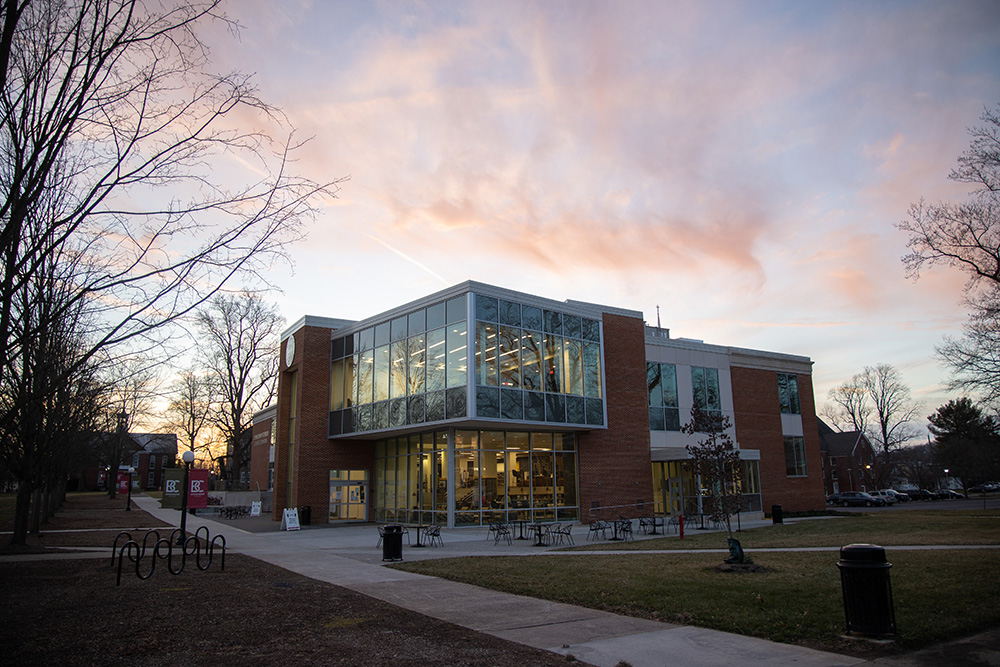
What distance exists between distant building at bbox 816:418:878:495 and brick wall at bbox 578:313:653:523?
60.1 meters

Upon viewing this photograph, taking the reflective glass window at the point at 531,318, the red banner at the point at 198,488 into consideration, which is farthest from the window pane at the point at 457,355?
the red banner at the point at 198,488

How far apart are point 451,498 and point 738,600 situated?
1737cm

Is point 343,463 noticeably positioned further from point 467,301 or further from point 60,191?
point 60,191

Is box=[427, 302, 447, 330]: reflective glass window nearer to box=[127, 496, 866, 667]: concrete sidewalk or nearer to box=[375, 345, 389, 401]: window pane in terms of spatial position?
box=[375, 345, 389, 401]: window pane

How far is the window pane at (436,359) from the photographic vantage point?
25.7 m

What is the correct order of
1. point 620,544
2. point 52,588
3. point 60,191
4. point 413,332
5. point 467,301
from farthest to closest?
point 413,332 < point 467,301 < point 620,544 < point 52,588 < point 60,191

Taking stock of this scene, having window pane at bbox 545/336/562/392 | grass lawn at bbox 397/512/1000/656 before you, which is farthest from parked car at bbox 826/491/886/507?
grass lawn at bbox 397/512/1000/656

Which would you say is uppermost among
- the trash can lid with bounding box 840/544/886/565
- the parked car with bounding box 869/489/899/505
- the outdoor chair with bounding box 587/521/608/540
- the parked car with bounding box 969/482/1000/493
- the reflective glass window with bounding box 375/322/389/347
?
the reflective glass window with bounding box 375/322/389/347

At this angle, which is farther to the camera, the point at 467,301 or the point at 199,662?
the point at 467,301

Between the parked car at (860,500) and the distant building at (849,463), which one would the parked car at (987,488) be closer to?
the distant building at (849,463)

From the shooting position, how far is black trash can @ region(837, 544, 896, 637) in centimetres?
717

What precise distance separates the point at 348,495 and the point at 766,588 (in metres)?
24.5

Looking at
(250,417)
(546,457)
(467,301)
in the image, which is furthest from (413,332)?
(250,417)

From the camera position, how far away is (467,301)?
81.8 ft
